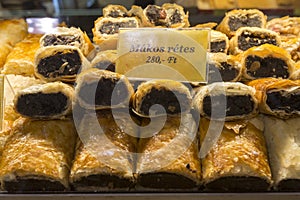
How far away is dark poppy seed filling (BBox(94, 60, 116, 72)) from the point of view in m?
1.87

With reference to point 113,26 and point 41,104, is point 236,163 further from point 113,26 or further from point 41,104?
A: point 113,26

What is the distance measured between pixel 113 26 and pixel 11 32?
65 centimetres

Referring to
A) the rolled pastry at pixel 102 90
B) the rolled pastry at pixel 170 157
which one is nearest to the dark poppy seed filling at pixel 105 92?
the rolled pastry at pixel 102 90

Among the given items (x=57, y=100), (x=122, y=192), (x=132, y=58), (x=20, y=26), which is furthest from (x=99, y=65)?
(x=20, y=26)

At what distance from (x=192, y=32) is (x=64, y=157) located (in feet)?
2.16

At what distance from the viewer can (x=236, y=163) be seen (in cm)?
158

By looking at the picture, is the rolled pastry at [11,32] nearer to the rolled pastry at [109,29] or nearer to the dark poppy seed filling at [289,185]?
the rolled pastry at [109,29]

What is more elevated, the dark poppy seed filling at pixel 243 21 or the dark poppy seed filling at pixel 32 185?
the dark poppy seed filling at pixel 243 21

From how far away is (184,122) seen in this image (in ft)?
5.58

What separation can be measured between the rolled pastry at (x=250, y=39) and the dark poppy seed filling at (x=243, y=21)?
0.15m

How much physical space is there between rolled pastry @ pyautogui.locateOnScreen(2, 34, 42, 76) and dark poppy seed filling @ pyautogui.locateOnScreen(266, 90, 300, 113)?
1.05 meters

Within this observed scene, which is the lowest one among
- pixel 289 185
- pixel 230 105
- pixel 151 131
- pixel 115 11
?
pixel 289 185

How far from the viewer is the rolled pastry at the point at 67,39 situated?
199 centimetres

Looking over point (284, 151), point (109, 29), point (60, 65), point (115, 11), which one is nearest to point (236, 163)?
point (284, 151)
